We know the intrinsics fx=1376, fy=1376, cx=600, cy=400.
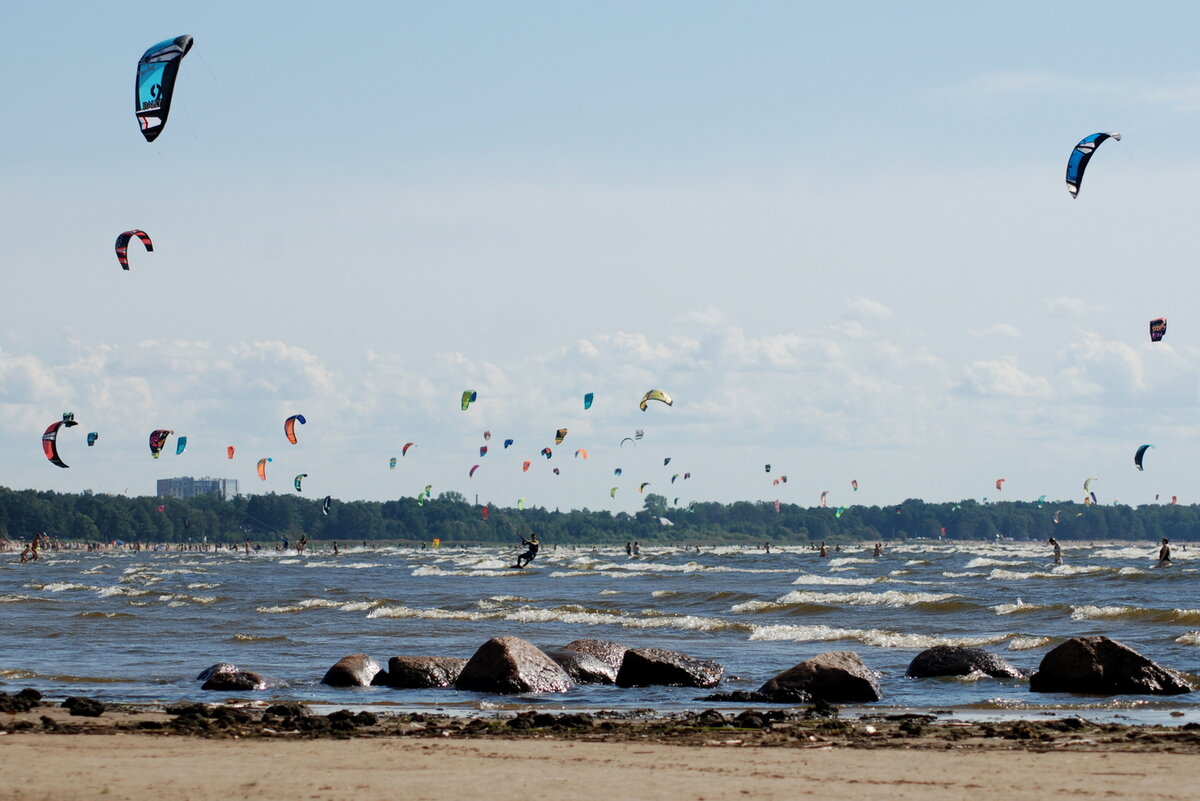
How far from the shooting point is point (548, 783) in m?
8.31

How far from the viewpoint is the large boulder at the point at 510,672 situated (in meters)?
14.3

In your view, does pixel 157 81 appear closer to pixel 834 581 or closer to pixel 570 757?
pixel 570 757

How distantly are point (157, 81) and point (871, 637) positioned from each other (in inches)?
501

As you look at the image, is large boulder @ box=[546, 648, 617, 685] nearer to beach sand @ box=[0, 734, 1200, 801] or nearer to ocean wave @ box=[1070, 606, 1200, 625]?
beach sand @ box=[0, 734, 1200, 801]

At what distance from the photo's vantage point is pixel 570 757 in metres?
9.52

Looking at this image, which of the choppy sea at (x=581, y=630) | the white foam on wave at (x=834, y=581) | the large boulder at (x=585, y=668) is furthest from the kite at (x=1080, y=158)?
the white foam on wave at (x=834, y=581)

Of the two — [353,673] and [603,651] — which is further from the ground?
[603,651]

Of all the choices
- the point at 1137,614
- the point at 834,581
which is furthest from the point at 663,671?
the point at 834,581

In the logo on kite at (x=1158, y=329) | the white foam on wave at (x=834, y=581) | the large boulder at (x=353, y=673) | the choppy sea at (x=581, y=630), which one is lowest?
the white foam on wave at (x=834, y=581)

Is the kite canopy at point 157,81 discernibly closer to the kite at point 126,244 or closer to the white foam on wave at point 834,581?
the kite at point 126,244

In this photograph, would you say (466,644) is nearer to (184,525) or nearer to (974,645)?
(974,645)

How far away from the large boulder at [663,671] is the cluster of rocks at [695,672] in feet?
0.04

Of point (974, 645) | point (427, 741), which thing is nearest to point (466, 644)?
point (974, 645)

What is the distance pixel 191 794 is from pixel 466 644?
42.1 feet
